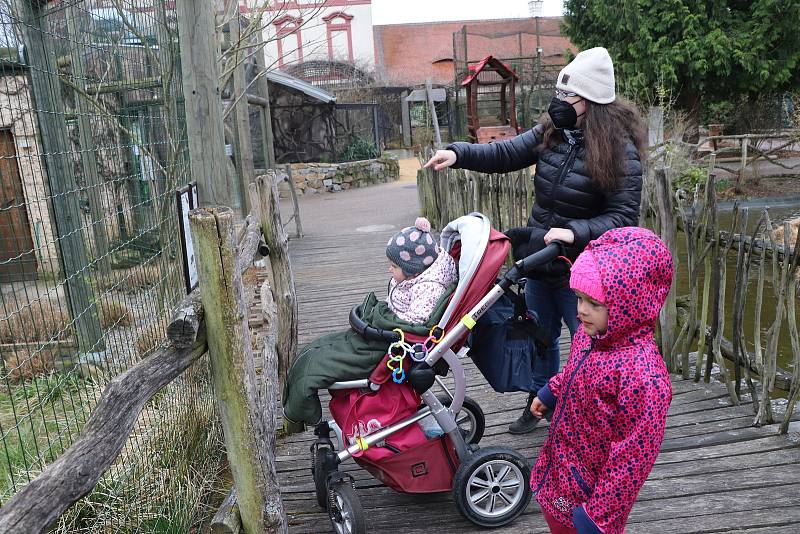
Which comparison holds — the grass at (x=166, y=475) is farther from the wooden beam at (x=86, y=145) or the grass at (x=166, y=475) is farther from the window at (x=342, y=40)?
the window at (x=342, y=40)

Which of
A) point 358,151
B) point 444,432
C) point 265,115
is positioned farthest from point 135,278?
point 358,151

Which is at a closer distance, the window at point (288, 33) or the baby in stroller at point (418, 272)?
the baby in stroller at point (418, 272)

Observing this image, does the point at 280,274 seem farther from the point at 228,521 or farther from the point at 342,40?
the point at 342,40

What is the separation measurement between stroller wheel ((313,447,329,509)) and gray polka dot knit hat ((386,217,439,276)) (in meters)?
0.86

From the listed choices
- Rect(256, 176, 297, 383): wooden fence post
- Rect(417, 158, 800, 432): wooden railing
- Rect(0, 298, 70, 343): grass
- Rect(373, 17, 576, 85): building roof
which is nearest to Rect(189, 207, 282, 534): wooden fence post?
Rect(256, 176, 297, 383): wooden fence post

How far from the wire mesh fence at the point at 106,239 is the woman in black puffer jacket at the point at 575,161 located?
180 cm

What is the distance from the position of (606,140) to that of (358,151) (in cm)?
1855

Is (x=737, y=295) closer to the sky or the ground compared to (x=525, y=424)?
closer to the sky

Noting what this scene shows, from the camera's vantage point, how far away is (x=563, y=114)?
9.70 ft

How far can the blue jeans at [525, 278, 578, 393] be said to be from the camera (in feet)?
10.7

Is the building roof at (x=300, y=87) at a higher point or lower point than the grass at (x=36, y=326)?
higher

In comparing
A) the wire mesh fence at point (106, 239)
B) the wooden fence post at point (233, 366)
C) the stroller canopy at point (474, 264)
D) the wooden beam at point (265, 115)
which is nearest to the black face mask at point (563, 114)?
the stroller canopy at point (474, 264)

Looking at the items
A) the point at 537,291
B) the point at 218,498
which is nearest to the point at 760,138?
the point at 537,291

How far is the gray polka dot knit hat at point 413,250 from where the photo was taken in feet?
9.20
